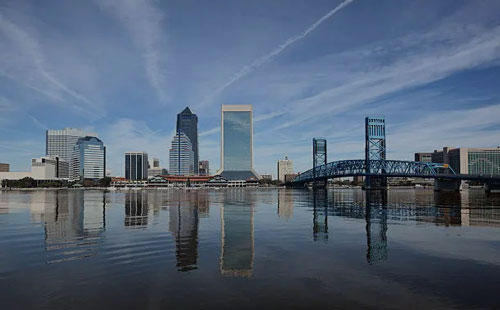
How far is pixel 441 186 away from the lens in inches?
6097

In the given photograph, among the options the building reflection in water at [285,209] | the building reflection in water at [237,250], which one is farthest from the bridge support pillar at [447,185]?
the building reflection in water at [237,250]

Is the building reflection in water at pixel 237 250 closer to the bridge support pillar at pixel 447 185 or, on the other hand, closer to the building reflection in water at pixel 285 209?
→ the building reflection in water at pixel 285 209

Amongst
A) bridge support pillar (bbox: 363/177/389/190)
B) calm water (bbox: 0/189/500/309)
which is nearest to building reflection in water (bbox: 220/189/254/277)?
calm water (bbox: 0/189/500/309)

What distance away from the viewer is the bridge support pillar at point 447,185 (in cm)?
15038

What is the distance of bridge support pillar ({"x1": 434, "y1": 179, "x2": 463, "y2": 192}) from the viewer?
150375 millimetres

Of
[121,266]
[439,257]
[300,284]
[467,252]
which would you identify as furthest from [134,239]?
[467,252]

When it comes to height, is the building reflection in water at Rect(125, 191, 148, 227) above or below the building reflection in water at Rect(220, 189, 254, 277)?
below

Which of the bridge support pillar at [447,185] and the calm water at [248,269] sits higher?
the calm water at [248,269]

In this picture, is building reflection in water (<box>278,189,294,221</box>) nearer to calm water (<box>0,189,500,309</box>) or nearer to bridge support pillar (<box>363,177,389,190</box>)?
calm water (<box>0,189,500,309</box>)

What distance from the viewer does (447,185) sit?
153m

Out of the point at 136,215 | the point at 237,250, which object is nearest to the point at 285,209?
the point at 136,215

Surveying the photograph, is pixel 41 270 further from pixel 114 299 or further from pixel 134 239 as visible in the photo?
pixel 134 239

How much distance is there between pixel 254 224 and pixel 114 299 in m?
23.9

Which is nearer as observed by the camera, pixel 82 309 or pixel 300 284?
pixel 82 309
